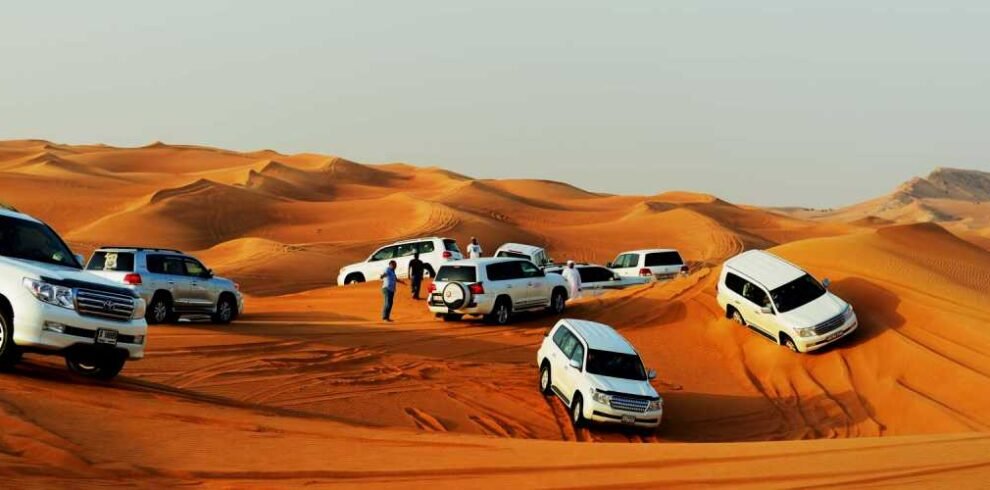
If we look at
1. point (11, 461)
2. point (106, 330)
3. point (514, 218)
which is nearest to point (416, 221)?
point (514, 218)

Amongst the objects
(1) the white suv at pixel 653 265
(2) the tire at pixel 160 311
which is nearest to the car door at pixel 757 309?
(1) the white suv at pixel 653 265

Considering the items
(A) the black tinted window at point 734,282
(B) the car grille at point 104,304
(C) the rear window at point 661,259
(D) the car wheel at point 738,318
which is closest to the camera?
(B) the car grille at point 104,304

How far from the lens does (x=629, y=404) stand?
1742 cm

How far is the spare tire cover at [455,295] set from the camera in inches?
1037

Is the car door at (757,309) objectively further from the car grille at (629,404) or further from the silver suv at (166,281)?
the silver suv at (166,281)

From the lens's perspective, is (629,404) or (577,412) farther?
(577,412)

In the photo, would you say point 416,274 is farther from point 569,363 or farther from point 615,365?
point 615,365

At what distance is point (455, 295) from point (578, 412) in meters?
9.20

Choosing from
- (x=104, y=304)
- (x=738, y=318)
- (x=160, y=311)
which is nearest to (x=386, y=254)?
(x=160, y=311)

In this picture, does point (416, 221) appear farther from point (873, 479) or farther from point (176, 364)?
point (873, 479)

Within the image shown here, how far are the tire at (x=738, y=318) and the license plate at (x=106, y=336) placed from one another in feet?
51.6

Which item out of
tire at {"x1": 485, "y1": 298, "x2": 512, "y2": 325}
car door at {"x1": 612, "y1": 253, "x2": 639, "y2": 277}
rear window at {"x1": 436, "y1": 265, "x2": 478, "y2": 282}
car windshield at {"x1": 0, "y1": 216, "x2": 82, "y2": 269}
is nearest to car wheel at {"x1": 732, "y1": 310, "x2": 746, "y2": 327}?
tire at {"x1": 485, "y1": 298, "x2": 512, "y2": 325}

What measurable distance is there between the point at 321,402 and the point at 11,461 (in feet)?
28.1

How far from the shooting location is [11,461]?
916 centimetres
